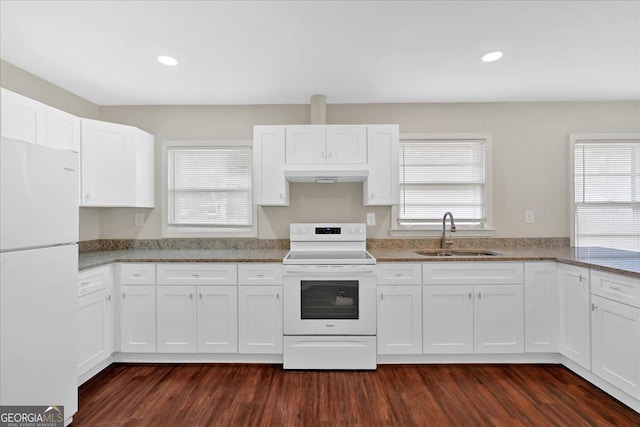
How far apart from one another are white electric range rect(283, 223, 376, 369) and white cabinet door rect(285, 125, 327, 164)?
0.95 m

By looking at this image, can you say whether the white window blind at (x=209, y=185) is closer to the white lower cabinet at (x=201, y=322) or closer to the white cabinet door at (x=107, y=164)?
the white cabinet door at (x=107, y=164)

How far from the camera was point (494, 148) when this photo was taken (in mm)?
3285

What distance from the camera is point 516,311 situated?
8.48ft

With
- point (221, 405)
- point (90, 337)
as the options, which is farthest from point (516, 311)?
point (90, 337)

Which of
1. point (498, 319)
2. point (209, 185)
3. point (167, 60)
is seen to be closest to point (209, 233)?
point (209, 185)

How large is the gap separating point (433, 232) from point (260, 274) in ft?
5.95

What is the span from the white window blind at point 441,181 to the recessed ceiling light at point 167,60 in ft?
7.27

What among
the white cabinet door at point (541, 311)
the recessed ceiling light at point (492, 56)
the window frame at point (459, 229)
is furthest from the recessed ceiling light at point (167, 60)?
the white cabinet door at point (541, 311)

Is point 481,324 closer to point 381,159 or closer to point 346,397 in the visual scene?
point 346,397

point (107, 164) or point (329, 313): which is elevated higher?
point (107, 164)
